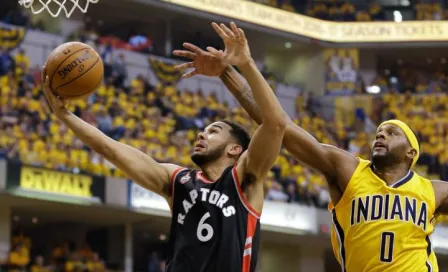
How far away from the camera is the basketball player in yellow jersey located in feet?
20.9

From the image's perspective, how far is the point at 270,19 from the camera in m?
28.9

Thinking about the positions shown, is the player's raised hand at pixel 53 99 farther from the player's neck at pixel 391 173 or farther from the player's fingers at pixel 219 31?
the player's neck at pixel 391 173

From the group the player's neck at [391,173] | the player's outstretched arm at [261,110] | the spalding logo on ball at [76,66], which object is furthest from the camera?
the player's neck at [391,173]

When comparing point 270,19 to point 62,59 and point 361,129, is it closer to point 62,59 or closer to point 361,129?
point 361,129

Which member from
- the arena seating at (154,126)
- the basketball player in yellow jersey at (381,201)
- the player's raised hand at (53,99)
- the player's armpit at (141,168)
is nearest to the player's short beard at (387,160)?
the basketball player in yellow jersey at (381,201)

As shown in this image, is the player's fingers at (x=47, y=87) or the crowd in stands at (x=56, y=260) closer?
the player's fingers at (x=47, y=87)

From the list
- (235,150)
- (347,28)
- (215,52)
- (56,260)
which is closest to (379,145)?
(235,150)

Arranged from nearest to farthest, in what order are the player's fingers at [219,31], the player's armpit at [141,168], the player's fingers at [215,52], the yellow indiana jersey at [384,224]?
the player's fingers at [219,31] < the player's fingers at [215,52] < the player's armpit at [141,168] < the yellow indiana jersey at [384,224]

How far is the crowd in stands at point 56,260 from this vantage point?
1684 centimetres

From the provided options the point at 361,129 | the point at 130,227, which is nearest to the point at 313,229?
the point at 130,227

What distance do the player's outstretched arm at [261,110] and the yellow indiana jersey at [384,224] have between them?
1.23m

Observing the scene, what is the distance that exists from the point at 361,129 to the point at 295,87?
2.91 metres

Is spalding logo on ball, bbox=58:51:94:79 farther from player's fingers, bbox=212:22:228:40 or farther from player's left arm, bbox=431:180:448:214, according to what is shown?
player's left arm, bbox=431:180:448:214

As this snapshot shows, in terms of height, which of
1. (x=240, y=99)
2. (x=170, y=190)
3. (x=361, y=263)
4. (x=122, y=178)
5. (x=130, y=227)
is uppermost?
(x=240, y=99)
